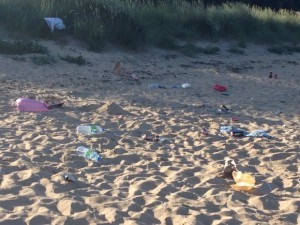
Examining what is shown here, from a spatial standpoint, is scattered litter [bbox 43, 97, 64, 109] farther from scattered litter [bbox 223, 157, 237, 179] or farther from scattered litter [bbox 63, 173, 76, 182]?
scattered litter [bbox 223, 157, 237, 179]

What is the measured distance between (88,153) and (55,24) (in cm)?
887

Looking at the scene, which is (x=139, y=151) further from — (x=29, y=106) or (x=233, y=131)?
(x=29, y=106)

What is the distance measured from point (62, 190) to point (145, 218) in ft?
3.21

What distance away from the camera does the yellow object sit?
603 cm

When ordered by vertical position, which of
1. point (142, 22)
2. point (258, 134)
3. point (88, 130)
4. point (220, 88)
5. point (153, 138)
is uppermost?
point (142, 22)

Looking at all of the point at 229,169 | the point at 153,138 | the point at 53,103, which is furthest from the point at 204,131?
the point at 53,103

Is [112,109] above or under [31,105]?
under

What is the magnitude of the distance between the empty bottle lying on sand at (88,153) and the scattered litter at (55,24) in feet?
28.0

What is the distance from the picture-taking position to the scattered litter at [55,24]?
15.1m

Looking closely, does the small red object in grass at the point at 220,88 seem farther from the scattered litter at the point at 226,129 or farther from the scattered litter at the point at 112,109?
the scattered litter at the point at 226,129

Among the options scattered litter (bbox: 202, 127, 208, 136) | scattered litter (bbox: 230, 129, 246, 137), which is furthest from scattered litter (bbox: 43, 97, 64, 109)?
scattered litter (bbox: 230, 129, 246, 137)

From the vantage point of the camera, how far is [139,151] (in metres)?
7.32

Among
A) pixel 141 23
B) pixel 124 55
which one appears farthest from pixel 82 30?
pixel 141 23

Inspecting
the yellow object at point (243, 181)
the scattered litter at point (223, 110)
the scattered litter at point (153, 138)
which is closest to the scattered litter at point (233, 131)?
the scattered litter at point (153, 138)
